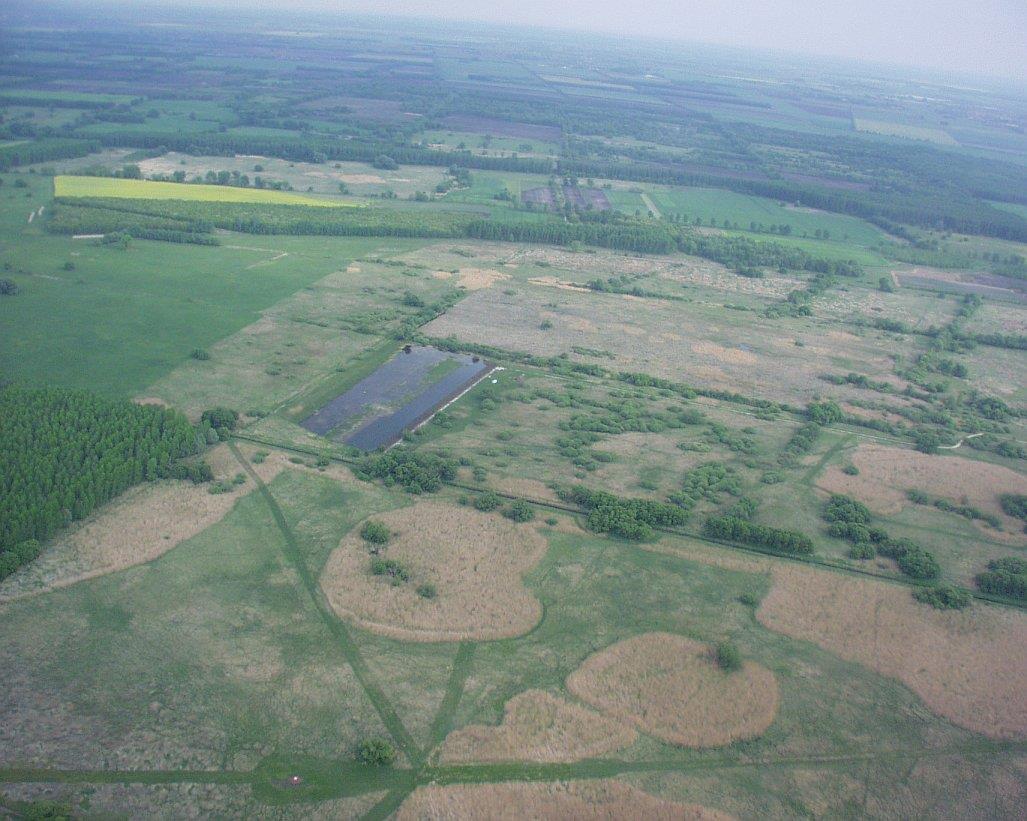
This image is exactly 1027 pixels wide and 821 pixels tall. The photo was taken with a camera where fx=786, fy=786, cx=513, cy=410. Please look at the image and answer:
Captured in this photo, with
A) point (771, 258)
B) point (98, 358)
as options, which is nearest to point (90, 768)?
point (98, 358)

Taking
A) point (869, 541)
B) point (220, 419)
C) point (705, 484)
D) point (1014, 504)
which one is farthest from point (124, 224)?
point (1014, 504)

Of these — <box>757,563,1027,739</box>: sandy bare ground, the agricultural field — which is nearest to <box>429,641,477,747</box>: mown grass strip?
the agricultural field

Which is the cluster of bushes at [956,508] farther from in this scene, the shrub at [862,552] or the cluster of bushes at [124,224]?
the cluster of bushes at [124,224]

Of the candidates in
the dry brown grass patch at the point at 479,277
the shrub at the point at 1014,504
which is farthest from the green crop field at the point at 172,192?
the shrub at the point at 1014,504

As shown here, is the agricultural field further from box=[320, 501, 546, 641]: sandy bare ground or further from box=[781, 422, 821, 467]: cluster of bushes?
box=[781, 422, 821, 467]: cluster of bushes

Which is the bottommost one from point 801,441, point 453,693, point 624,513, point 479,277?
point 453,693

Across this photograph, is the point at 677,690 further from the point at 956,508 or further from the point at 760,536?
the point at 956,508
